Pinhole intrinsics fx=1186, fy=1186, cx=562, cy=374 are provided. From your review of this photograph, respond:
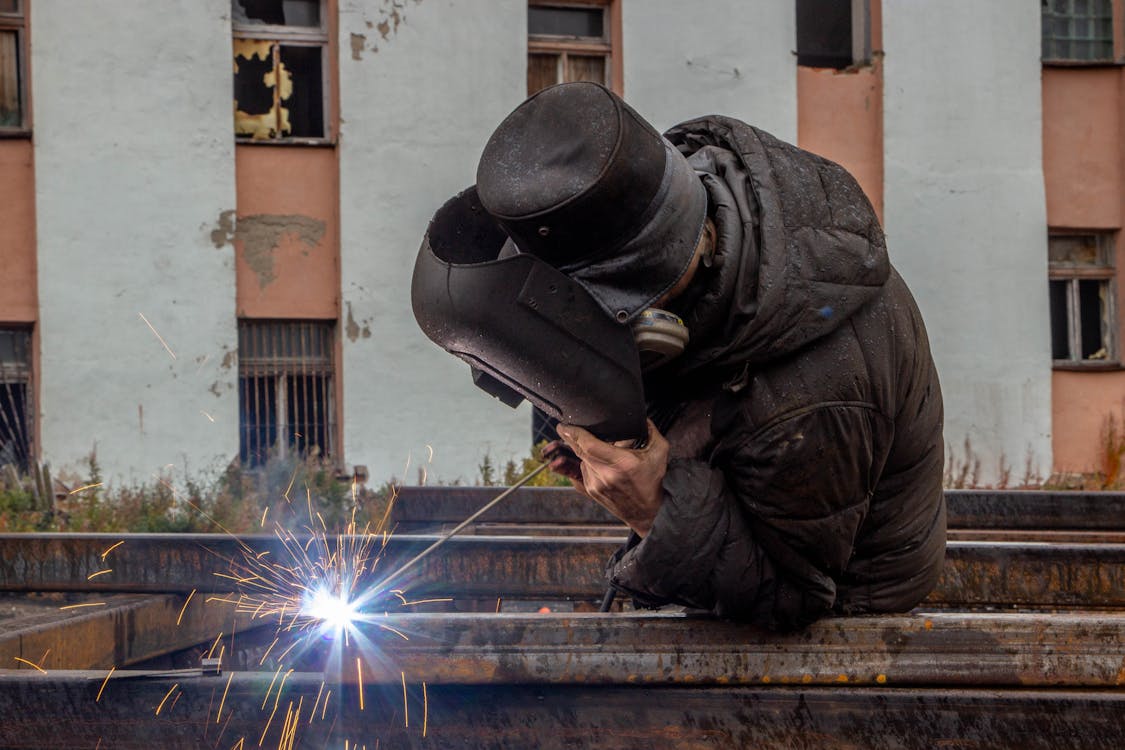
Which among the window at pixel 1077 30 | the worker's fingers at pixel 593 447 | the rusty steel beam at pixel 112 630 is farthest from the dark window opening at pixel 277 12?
the worker's fingers at pixel 593 447

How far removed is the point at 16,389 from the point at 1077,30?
10332 mm

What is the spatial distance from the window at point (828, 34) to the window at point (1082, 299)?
267cm

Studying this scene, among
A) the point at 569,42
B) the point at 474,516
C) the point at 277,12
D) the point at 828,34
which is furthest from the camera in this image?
the point at 828,34

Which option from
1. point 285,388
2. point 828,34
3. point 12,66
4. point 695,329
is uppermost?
point 828,34

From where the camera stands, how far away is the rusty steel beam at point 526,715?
223 cm

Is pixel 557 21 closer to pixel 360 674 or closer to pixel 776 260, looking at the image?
pixel 776 260

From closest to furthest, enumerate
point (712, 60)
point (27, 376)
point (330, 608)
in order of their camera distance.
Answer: point (330, 608), point (27, 376), point (712, 60)

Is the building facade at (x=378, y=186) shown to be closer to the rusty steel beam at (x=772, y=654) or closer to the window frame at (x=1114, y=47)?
the window frame at (x=1114, y=47)

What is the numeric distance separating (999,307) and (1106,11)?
129 inches

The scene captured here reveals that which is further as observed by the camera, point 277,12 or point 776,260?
point 277,12

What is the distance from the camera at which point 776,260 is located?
7.07ft

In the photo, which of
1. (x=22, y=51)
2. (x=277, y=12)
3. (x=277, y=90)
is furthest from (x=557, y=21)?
(x=22, y=51)

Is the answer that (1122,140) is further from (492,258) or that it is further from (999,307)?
(492,258)

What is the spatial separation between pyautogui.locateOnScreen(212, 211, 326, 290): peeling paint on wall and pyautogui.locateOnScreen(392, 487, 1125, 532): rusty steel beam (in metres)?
4.43
